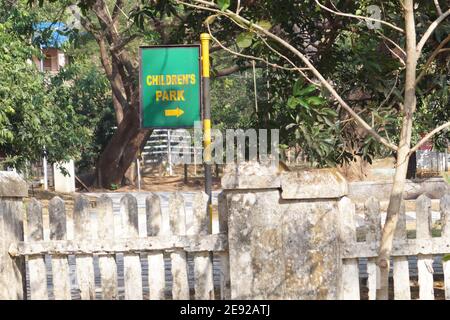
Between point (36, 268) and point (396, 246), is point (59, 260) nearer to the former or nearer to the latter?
point (36, 268)

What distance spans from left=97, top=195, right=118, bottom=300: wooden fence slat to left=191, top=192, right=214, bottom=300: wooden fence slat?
67 cm

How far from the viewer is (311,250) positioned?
25.9 ft

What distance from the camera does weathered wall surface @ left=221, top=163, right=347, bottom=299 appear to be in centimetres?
788

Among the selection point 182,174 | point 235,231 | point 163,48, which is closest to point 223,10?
point 235,231

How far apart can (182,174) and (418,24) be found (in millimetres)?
37506

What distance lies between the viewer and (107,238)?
8219 millimetres

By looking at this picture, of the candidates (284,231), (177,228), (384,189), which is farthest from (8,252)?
(384,189)

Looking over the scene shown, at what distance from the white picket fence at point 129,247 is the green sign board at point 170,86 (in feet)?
6.95

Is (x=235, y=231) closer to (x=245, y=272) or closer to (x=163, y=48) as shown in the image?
(x=245, y=272)

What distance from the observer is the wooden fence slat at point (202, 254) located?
8141 mm

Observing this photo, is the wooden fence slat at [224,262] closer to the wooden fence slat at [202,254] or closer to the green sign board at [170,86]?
the wooden fence slat at [202,254]

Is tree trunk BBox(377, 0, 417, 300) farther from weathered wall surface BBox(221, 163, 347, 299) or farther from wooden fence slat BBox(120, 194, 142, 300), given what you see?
wooden fence slat BBox(120, 194, 142, 300)

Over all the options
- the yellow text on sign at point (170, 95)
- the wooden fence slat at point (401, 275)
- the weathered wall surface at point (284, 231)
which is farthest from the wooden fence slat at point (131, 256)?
the yellow text on sign at point (170, 95)

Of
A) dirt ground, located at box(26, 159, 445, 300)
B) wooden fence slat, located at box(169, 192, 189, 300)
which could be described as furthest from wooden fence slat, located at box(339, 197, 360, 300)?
dirt ground, located at box(26, 159, 445, 300)
